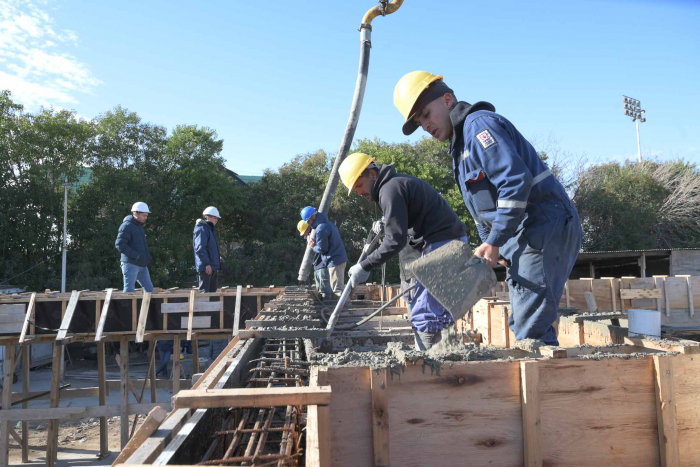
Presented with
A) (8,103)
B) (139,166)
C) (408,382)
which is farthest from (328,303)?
(8,103)

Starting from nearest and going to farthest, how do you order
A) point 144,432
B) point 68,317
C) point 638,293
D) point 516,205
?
point 144,432
point 516,205
point 68,317
point 638,293

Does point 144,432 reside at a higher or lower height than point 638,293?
lower

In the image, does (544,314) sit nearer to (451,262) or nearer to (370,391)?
(451,262)

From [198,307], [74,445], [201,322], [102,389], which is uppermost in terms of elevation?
[198,307]

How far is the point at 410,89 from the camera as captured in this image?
9.57 feet

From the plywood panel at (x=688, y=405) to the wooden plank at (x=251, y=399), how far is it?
1.61 m

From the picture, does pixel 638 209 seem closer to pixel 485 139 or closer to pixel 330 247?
pixel 330 247

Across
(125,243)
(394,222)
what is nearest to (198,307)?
(125,243)

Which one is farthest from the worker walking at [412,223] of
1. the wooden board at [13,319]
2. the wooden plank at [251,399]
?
the wooden board at [13,319]

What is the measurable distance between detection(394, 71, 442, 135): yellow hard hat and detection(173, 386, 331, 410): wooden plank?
1849mm

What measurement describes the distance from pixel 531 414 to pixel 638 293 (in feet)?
29.9

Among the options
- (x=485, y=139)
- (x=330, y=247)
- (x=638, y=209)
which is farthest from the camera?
(x=638, y=209)

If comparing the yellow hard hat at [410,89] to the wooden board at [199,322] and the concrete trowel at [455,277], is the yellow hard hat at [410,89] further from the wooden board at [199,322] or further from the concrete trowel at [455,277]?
the wooden board at [199,322]

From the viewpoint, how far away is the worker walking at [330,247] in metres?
8.58
